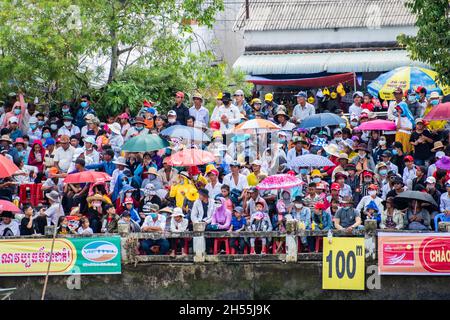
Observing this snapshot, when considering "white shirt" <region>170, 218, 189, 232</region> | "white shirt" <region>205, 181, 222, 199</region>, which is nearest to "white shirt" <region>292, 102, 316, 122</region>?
"white shirt" <region>205, 181, 222, 199</region>

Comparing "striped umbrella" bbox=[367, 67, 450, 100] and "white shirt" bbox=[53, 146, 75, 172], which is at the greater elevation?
"striped umbrella" bbox=[367, 67, 450, 100]

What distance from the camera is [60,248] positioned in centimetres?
2970

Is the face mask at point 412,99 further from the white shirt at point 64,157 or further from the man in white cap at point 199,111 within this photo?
the white shirt at point 64,157

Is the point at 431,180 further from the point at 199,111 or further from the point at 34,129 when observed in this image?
the point at 34,129

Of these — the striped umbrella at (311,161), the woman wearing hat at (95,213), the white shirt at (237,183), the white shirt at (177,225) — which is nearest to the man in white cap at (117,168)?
the woman wearing hat at (95,213)

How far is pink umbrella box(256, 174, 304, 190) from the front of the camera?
28828 millimetres

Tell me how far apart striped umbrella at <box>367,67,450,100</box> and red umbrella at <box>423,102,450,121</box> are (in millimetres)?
3987

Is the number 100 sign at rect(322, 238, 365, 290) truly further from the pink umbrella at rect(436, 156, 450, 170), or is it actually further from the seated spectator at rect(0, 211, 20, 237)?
the seated spectator at rect(0, 211, 20, 237)

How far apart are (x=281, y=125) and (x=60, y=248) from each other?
6.41 m

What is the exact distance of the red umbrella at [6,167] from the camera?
30250 millimetres

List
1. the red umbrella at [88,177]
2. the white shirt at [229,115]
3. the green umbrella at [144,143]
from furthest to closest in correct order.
Answer: the white shirt at [229,115], the green umbrella at [144,143], the red umbrella at [88,177]

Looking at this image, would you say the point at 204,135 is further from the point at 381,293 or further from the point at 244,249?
the point at 381,293

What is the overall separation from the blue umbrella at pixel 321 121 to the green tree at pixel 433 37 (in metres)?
2.37

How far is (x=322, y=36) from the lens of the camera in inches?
1708
